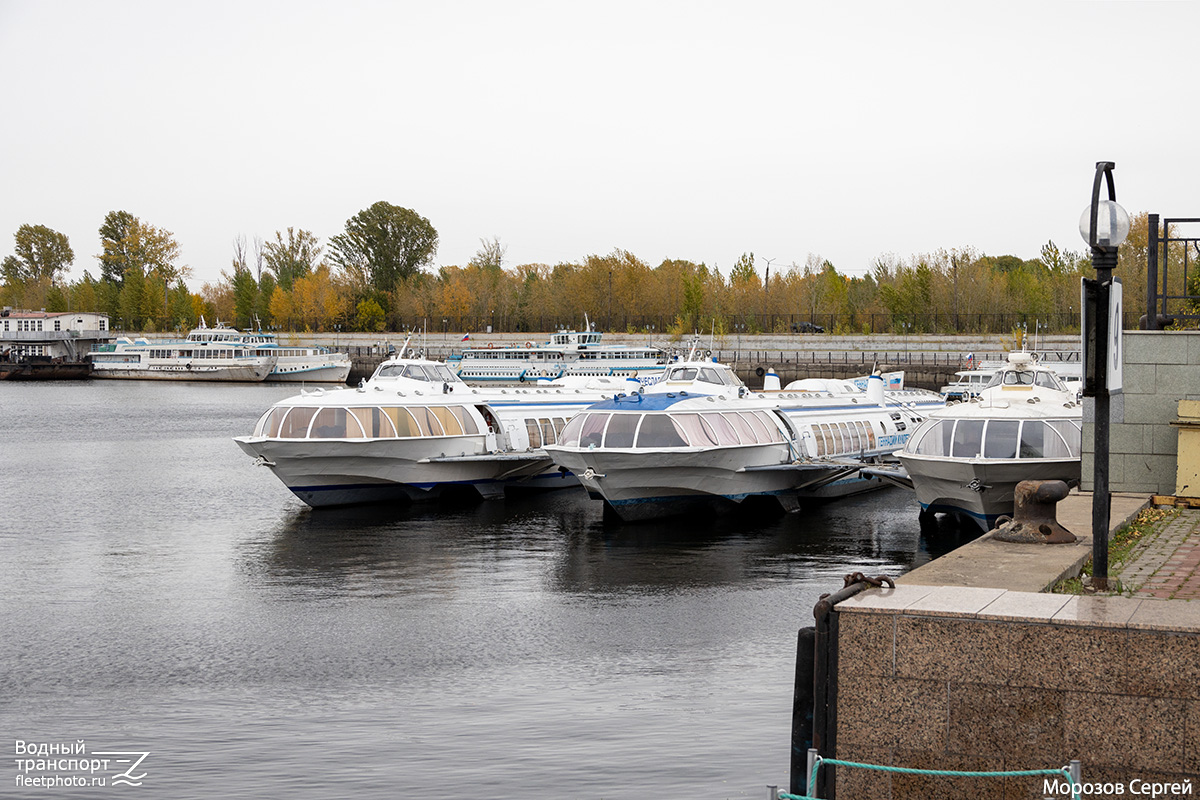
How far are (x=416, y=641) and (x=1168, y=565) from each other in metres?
11.5

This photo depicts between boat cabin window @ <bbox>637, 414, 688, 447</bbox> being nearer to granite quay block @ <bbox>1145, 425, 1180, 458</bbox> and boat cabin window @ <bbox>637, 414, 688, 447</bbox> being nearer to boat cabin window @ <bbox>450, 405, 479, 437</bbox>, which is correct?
boat cabin window @ <bbox>450, 405, 479, 437</bbox>

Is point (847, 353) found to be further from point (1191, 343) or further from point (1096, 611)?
point (1096, 611)

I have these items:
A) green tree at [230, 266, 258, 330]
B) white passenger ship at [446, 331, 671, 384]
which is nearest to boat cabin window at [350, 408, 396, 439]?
white passenger ship at [446, 331, 671, 384]

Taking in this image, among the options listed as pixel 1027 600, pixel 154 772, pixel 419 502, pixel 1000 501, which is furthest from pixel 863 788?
pixel 419 502

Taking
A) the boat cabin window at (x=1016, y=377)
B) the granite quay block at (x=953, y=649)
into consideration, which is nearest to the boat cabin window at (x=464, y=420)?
the boat cabin window at (x=1016, y=377)

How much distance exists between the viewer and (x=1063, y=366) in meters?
78.9

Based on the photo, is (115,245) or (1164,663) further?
(115,245)

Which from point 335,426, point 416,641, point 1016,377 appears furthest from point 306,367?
point 416,641

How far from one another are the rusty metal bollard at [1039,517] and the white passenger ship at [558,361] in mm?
91230

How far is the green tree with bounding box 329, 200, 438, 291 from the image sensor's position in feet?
536

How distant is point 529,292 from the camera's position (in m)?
164

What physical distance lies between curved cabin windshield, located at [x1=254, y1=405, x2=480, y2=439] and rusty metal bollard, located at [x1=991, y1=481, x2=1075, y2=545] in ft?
76.1

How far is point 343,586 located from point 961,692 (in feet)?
56.7

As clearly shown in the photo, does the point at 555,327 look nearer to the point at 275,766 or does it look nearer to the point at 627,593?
the point at 627,593
